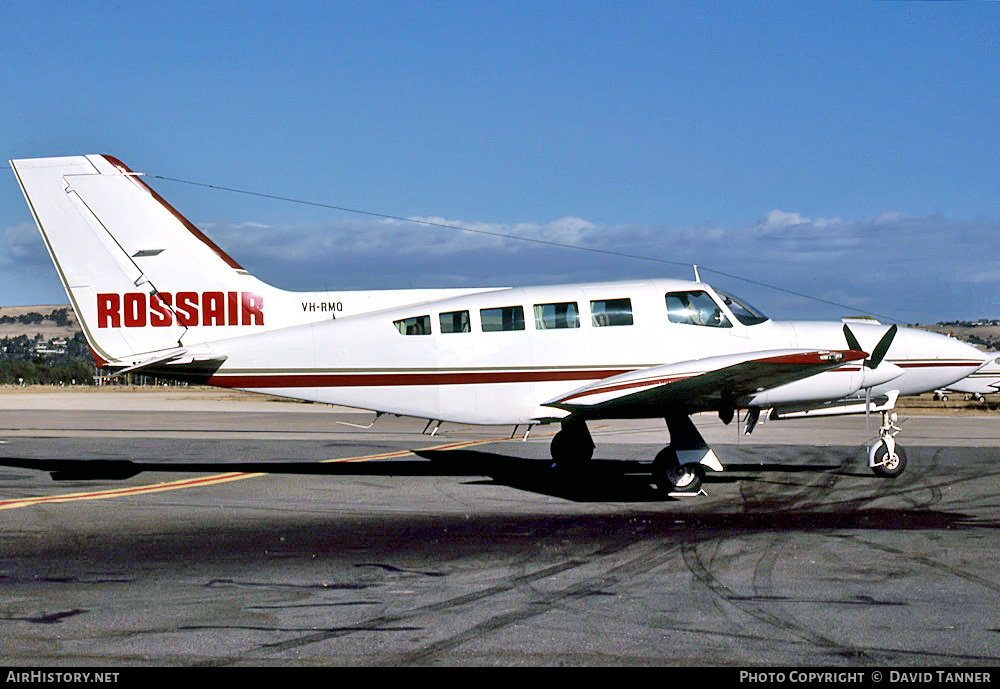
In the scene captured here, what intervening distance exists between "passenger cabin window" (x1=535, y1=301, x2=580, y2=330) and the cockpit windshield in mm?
2434

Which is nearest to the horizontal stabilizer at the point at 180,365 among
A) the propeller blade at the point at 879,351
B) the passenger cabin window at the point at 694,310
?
the passenger cabin window at the point at 694,310

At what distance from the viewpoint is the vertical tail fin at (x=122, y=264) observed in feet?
50.4

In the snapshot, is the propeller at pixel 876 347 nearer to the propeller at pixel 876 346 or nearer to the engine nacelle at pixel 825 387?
the propeller at pixel 876 346

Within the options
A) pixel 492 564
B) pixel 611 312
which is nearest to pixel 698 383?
pixel 611 312

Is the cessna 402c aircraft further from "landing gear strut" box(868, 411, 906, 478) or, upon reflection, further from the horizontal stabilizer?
"landing gear strut" box(868, 411, 906, 478)

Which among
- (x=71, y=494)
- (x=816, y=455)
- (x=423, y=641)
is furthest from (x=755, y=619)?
(x=816, y=455)

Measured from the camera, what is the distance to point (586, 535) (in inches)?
438

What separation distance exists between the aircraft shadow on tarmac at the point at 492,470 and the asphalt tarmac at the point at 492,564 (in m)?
0.12

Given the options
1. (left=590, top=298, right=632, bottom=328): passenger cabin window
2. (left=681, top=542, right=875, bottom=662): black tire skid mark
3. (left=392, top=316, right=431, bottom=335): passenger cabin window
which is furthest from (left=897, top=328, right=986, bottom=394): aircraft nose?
(left=681, top=542, right=875, bottom=662): black tire skid mark

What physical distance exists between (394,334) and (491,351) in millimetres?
1613

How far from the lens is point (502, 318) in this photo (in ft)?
50.4

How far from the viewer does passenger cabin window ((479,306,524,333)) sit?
15.3m
